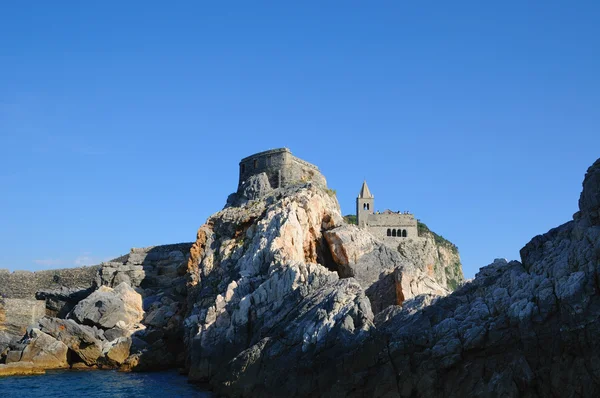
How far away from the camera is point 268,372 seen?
25359mm

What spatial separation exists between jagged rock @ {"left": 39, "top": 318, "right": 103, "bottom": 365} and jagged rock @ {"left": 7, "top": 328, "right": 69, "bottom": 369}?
43 cm

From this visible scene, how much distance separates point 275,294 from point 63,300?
69.6 feet

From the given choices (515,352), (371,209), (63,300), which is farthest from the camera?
(371,209)

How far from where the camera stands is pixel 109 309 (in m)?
38.9

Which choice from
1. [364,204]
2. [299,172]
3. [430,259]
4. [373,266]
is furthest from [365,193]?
[373,266]

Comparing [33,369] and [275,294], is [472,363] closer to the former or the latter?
[275,294]

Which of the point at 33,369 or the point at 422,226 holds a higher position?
the point at 422,226

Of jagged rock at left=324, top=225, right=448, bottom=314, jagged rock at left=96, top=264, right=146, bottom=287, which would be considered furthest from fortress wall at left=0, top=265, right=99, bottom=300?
jagged rock at left=324, top=225, right=448, bottom=314

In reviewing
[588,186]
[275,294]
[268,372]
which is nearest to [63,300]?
[275,294]

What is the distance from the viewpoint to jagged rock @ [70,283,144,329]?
3850cm

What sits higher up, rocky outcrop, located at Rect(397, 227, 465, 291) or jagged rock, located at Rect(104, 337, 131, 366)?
rocky outcrop, located at Rect(397, 227, 465, 291)

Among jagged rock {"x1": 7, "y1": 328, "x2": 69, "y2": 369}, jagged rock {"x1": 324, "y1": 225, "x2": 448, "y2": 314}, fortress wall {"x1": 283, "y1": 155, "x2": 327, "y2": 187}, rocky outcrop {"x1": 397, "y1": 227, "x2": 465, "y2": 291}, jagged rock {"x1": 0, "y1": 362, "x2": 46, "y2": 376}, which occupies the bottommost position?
jagged rock {"x1": 0, "y1": 362, "x2": 46, "y2": 376}

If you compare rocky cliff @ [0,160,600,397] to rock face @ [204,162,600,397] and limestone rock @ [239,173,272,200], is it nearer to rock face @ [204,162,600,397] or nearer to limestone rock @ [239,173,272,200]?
rock face @ [204,162,600,397]

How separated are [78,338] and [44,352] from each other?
1.96 m
